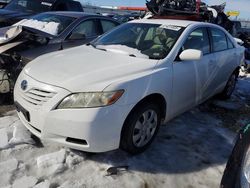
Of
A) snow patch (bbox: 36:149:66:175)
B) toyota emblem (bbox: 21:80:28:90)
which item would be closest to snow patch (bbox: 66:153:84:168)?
snow patch (bbox: 36:149:66:175)

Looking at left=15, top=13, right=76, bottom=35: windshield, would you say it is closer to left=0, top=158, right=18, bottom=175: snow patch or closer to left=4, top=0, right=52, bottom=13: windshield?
left=4, top=0, right=52, bottom=13: windshield

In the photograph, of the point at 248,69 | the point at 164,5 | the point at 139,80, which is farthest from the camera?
the point at 248,69

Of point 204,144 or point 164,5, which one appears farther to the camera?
point 164,5

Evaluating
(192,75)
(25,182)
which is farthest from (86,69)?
(192,75)

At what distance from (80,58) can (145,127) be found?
1.19 m

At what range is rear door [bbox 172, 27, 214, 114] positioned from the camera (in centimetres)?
393

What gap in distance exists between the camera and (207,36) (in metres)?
4.81

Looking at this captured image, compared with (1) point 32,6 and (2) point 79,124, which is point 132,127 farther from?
(1) point 32,6

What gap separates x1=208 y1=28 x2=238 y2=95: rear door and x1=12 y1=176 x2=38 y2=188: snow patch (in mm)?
3113

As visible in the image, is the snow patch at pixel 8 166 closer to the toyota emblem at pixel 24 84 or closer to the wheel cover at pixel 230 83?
the toyota emblem at pixel 24 84

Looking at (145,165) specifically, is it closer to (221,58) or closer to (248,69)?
(221,58)

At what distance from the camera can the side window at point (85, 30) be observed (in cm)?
600

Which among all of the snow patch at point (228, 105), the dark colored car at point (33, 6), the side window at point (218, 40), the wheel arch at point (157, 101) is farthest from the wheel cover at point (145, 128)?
the dark colored car at point (33, 6)

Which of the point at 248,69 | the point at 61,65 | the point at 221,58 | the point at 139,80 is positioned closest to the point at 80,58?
the point at 61,65
